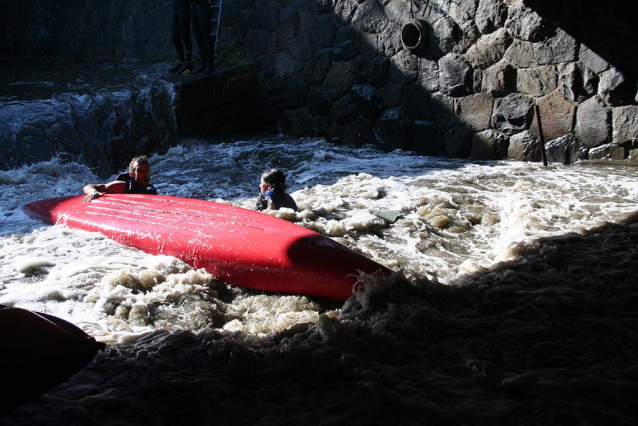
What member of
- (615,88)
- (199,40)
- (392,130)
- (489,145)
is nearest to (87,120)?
(199,40)

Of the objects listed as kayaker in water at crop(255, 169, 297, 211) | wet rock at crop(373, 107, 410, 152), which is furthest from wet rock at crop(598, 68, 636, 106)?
kayaker in water at crop(255, 169, 297, 211)

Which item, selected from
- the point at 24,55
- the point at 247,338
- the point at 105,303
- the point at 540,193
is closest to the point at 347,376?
the point at 247,338

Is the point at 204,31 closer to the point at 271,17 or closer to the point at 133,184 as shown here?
the point at 271,17

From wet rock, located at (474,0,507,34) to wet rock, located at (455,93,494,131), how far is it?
2.26ft

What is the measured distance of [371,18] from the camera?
6.90m

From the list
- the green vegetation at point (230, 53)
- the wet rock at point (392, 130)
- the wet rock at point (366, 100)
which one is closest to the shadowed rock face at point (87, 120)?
the green vegetation at point (230, 53)

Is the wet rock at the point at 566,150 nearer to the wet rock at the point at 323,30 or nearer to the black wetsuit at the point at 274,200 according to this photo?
the black wetsuit at the point at 274,200

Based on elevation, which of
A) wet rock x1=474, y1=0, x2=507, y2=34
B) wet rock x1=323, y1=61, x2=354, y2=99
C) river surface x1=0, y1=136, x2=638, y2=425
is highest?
wet rock x1=474, y1=0, x2=507, y2=34

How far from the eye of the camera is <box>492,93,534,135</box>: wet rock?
5.72 m

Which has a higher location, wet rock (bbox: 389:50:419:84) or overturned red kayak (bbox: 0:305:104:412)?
wet rock (bbox: 389:50:419:84)

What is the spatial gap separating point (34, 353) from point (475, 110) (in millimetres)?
5305

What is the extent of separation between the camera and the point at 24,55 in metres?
10.8

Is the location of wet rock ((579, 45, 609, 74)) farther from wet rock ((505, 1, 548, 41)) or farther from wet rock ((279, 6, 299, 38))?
wet rock ((279, 6, 299, 38))

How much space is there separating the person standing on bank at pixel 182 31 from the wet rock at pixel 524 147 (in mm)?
4654
